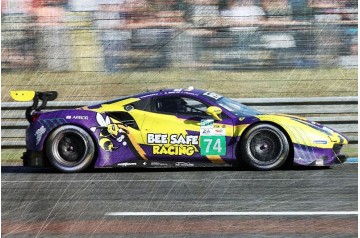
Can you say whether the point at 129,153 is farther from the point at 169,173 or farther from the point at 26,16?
the point at 26,16

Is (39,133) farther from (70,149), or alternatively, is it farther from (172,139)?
(172,139)

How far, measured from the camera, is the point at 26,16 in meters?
16.6

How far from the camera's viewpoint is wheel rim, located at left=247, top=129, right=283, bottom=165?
1114 cm

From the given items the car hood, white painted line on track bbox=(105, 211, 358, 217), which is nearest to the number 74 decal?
the car hood

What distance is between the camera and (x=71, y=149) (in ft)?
37.7

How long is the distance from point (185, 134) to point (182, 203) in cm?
269

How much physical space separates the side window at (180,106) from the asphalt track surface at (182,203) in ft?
2.32

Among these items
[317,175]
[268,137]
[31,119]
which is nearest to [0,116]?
[31,119]

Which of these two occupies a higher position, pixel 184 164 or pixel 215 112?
pixel 215 112

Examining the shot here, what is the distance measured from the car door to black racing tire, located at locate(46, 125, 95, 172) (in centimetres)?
71

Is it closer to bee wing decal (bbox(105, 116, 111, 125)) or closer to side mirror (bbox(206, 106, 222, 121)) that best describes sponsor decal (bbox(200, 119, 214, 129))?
side mirror (bbox(206, 106, 222, 121))

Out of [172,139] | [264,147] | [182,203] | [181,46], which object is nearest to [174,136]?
[172,139]

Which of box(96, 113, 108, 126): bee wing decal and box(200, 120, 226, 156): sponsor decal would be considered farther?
box(96, 113, 108, 126): bee wing decal

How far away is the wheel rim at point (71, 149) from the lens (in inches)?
450
